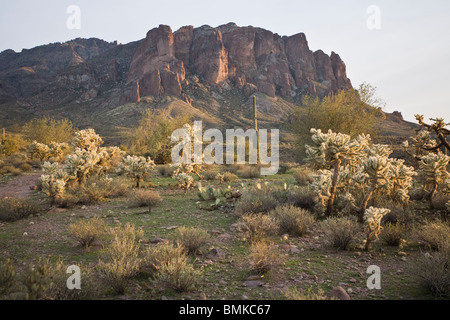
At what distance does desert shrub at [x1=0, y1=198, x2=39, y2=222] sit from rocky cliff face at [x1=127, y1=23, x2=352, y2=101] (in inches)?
3556

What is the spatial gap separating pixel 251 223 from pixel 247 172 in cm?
991

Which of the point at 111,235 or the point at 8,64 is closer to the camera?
the point at 111,235

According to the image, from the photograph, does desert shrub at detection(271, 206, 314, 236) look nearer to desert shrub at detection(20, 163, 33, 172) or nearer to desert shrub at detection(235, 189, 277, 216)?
desert shrub at detection(235, 189, 277, 216)

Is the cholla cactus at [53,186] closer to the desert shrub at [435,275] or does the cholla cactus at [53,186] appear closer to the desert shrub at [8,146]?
the desert shrub at [435,275]

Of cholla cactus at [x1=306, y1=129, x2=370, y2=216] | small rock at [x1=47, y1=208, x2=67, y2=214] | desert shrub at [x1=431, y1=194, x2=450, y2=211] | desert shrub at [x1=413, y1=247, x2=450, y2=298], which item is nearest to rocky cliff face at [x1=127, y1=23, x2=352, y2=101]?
small rock at [x1=47, y1=208, x2=67, y2=214]

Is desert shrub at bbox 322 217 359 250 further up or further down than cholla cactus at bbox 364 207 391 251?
further down

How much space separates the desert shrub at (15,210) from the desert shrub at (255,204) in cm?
562

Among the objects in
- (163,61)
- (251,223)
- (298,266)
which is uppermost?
(163,61)

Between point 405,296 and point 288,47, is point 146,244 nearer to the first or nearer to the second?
point 405,296

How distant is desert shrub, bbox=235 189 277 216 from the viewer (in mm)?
7078

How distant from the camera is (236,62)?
121812mm

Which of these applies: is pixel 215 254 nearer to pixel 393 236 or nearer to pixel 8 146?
pixel 393 236

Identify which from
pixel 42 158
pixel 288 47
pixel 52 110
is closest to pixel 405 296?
pixel 42 158
